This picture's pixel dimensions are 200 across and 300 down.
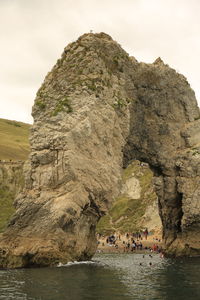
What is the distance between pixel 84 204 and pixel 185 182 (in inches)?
992

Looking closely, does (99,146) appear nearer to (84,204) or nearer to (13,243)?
(84,204)

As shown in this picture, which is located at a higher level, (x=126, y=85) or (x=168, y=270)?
(x=126, y=85)

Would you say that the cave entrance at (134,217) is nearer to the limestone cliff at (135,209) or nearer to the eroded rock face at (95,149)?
the limestone cliff at (135,209)

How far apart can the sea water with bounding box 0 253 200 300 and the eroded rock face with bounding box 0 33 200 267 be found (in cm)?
597

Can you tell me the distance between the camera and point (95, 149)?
6394 centimetres

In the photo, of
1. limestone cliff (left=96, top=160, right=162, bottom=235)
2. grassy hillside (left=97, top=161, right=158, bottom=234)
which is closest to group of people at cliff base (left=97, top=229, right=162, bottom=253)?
limestone cliff (left=96, top=160, right=162, bottom=235)

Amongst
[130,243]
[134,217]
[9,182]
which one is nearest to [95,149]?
[130,243]

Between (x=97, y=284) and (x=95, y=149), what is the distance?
27255 millimetres

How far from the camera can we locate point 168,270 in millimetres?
53000

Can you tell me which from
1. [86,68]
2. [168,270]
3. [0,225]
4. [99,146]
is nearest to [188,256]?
[168,270]

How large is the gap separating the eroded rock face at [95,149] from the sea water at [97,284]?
235 inches

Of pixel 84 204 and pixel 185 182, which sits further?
pixel 185 182

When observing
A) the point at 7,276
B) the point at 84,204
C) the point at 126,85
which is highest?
the point at 126,85

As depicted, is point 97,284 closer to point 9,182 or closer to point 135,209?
point 9,182
